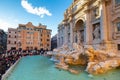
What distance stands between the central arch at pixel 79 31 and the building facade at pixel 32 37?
88.7 feet

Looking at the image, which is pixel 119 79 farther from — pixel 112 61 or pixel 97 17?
pixel 97 17

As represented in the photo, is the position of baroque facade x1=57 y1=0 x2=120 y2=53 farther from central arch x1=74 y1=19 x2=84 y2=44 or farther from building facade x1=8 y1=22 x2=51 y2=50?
building facade x1=8 y1=22 x2=51 y2=50

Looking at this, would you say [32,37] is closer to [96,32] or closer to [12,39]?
[12,39]

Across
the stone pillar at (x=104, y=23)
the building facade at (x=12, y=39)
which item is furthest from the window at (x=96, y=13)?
the building facade at (x=12, y=39)

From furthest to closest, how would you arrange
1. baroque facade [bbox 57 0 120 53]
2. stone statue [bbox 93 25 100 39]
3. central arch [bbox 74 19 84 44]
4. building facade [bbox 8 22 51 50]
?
1. building facade [bbox 8 22 51 50]
2. central arch [bbox 74 19 84 44]
3. stone statue [bbox 93 25 100 39]
4. baroque facade [bbox 57 0 120 53]

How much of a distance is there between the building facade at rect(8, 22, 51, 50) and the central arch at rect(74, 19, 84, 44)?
27046 millimetres

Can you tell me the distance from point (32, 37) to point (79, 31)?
28481 millimetres

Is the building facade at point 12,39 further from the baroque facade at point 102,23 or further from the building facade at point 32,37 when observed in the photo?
the baroque facade at point 102,23

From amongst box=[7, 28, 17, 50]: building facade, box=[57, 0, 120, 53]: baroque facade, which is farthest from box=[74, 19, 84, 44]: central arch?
box=[7, 28, 17, 50]: building facade

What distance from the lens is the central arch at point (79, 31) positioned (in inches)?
791

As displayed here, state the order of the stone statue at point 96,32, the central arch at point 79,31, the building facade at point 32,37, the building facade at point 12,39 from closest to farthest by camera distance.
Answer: the stone statue at point 96,32 < the central arch at point 79,31 < the building facade at point 12,39 < the building facade at point 32,37

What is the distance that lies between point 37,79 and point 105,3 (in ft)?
32.0

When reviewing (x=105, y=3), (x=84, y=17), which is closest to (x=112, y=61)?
(x=105, y=3)

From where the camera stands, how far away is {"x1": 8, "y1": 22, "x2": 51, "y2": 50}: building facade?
44.5 metres
